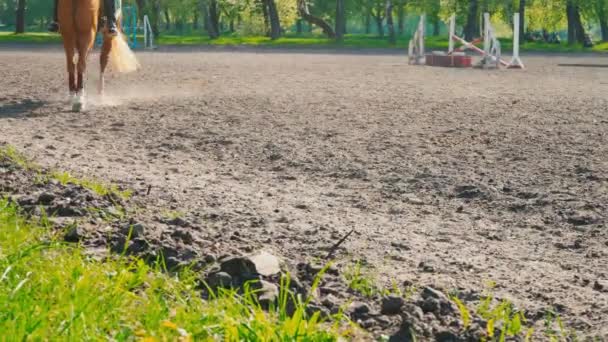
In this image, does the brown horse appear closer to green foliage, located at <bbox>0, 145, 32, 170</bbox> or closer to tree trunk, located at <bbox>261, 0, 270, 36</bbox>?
green foliage, located at <bbox>0, 145, 32, 170</bbox>

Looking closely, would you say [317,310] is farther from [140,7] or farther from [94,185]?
[140,7]

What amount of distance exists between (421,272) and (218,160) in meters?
4.40

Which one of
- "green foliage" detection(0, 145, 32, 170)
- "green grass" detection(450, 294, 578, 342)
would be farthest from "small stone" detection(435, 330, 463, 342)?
"green foliage" detection(0, 145, 32, 170)

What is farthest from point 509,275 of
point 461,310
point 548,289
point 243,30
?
point 243,30

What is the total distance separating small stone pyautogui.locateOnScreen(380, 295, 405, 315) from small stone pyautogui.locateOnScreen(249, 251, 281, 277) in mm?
602

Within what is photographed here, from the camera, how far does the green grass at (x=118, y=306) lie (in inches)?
134

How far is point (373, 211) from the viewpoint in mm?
6801

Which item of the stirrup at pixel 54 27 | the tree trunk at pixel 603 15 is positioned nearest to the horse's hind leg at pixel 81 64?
the stirrup at pixel 54 27

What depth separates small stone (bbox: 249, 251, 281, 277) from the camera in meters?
4.44

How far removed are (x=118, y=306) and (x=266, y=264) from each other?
37.5 inches

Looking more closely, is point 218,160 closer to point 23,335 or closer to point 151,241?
point 151,241

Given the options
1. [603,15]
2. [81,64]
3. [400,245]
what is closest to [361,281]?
[400,245]

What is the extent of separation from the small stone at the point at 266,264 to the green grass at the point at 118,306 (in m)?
0.19

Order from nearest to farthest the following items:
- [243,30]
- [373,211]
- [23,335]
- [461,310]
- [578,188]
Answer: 1. [23,335]
2. [461,310]
3. [373,211]
4. [578,188]
5. [243,30]
